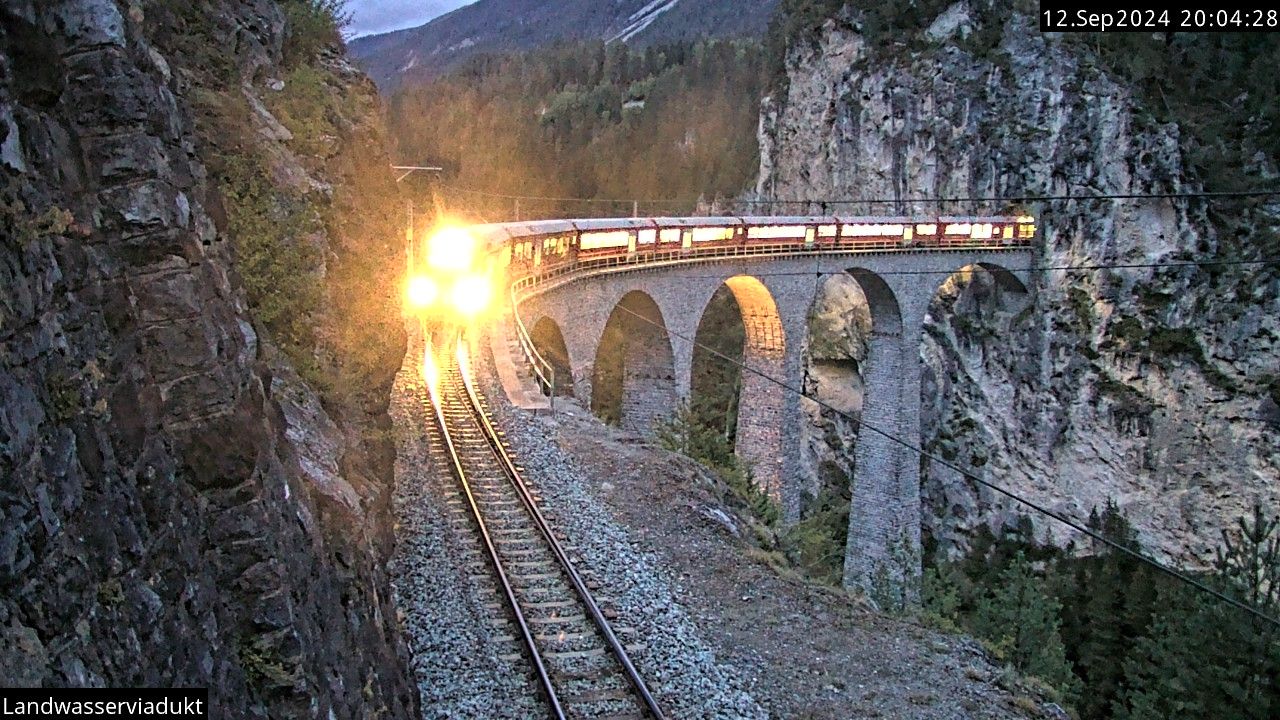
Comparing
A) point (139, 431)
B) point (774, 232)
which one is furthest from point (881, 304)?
point (139, 431)

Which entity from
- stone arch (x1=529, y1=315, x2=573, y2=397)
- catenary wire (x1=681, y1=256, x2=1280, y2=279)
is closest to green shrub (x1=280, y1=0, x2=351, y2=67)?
catenary wire (x1=681, y1=256, x2=1280, y2=279)

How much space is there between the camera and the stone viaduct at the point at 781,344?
2650 centimetres

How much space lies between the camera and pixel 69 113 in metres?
4.85

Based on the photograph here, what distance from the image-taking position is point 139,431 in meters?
4.76

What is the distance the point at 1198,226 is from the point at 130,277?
43.8m

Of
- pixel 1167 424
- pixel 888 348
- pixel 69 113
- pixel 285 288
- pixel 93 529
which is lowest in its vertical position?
pixel 1167 424

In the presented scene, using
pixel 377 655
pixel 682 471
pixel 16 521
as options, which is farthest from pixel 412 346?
pixel 16 521

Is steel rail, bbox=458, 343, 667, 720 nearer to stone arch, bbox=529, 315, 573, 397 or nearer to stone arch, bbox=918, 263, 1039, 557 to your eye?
stone arch, bbox=529, 315, 573, 397

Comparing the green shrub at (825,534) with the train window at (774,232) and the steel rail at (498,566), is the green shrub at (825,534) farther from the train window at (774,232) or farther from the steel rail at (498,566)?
the train window at (774,232)

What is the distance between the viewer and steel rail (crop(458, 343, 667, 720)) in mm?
9266

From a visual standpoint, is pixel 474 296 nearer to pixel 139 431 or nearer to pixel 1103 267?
pixel 139 431

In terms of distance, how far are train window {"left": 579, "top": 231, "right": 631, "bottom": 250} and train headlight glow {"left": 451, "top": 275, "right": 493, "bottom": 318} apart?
4483mm

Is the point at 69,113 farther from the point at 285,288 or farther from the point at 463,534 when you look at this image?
the point at 463,534

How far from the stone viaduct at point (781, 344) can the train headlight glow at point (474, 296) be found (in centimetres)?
106
